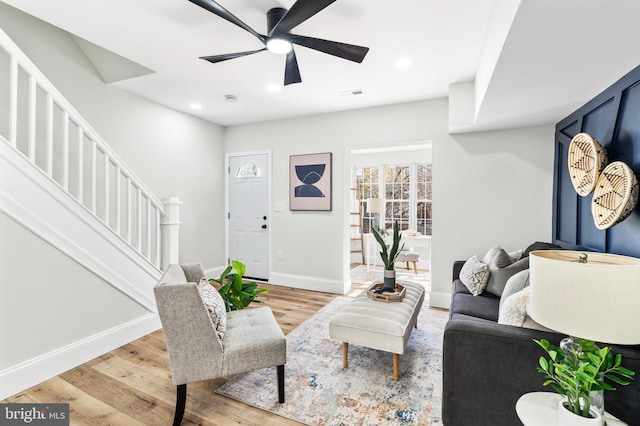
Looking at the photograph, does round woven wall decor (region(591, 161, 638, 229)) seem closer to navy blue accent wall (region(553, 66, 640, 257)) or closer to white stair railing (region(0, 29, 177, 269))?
navy blue accent wall (region(553, 66, 640, 257))

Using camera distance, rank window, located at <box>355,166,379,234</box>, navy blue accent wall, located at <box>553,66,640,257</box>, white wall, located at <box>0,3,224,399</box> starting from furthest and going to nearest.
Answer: window, located at <box>355,166,379,234</box>, white wall, located at <box>0,3,224,399</box>, navy blue accent wall, located at <box>553,66,640,257</box>

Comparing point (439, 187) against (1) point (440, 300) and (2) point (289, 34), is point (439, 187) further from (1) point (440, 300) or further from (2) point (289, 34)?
(2) point (289, 34)

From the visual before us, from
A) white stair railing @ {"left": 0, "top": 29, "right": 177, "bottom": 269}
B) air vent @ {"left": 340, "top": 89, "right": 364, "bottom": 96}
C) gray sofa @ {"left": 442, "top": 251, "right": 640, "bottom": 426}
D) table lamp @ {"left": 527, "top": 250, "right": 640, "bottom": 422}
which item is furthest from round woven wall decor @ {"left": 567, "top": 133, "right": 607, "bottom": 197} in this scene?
white stair railing @ {"left": 0, "top": 29, "right": 177, "bottom": 269}

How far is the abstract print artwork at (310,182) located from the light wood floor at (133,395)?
2.56 m

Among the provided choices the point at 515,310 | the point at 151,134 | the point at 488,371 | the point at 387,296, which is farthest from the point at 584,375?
the point at 151,134

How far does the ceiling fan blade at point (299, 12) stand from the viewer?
62.7 inches

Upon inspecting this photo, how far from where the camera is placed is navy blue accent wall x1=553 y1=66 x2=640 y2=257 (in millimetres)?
1762

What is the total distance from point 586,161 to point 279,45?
7.55ft

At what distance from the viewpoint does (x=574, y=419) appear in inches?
42.0

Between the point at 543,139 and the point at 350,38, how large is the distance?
2374 mm

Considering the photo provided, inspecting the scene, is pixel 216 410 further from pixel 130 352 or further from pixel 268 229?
pixel 268 229

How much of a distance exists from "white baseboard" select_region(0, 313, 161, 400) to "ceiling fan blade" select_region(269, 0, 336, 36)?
277cm

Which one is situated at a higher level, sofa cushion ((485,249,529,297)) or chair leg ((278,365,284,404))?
sofa cushion ((485,249,529,297))

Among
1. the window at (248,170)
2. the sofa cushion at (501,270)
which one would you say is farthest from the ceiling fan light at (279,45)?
the window at (248,170)
